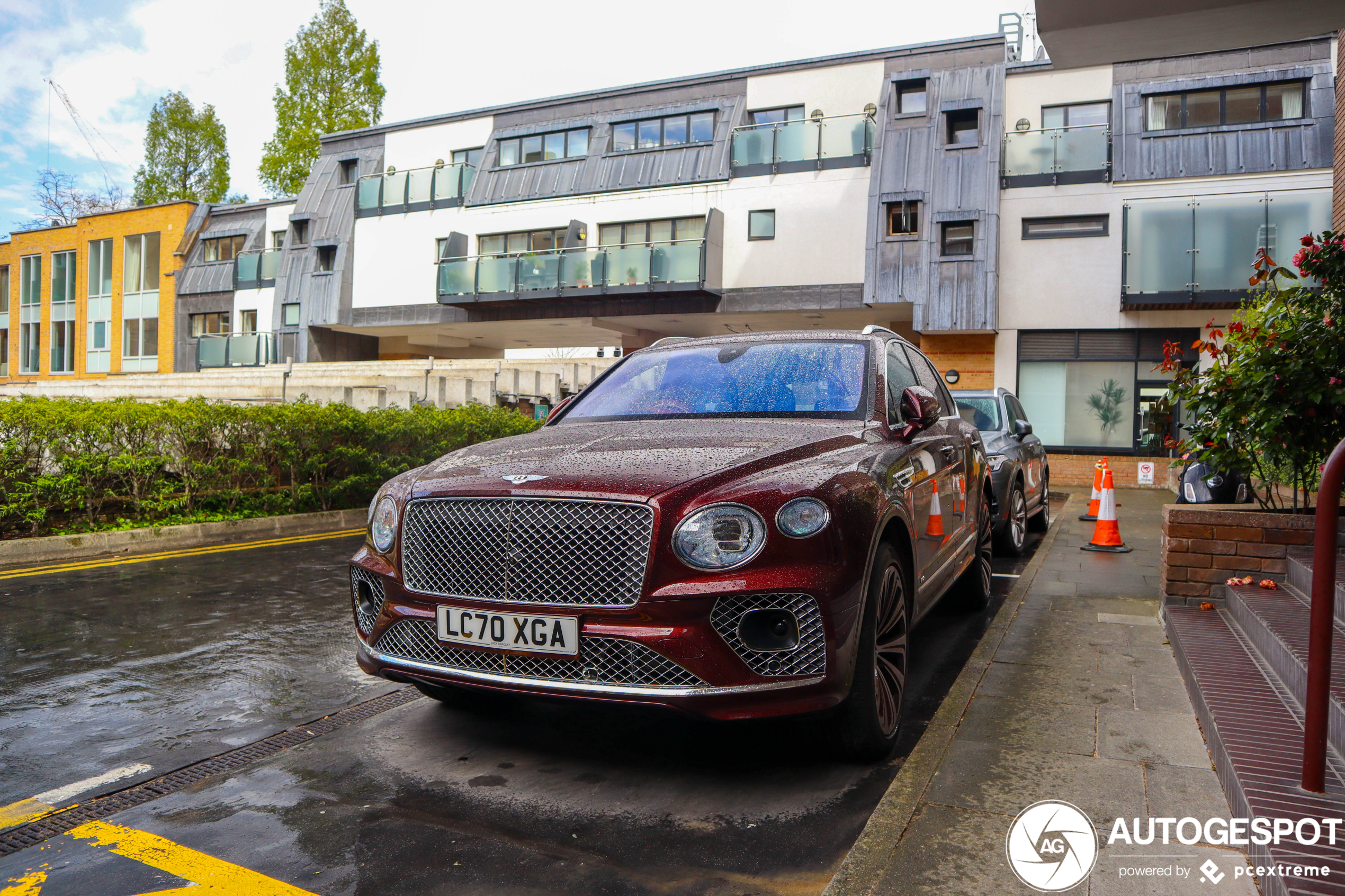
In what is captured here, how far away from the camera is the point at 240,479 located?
10.5m

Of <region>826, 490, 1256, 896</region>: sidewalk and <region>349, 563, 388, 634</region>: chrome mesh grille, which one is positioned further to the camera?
<region>349, 563, 388, 634</region>: chrome mesh grille

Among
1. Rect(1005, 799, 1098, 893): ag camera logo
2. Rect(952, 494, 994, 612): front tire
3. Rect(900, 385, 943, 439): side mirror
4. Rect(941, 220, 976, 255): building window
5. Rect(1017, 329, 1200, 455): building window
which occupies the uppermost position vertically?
Rect(941, 220, 976, 255): building window

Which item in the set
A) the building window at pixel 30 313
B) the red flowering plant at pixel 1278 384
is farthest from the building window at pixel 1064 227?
the building window at pixel 30 313

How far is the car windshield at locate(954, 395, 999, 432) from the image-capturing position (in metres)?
9.79

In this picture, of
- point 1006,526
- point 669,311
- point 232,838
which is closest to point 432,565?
point 232,838

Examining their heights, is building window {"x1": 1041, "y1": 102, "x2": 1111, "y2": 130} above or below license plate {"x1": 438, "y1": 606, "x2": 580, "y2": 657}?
above

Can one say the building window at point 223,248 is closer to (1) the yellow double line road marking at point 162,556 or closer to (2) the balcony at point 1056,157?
(2) the balcony at point 1056,157

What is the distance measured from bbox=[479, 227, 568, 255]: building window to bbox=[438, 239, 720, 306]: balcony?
76cm

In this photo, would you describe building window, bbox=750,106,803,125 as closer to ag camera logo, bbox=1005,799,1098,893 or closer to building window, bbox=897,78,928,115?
building window, bbox=897,78,928,115

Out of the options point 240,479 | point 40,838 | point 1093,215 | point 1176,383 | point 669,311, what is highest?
point 1093,215

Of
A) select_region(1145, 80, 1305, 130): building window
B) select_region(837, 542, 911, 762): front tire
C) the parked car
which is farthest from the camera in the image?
select_region(1145, 80, 1305, 130): building window

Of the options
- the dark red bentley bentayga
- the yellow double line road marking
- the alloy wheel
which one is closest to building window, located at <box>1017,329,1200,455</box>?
the yellow double line road marking

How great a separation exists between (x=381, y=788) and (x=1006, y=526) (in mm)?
6929

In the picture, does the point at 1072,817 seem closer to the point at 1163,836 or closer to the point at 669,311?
the point at 1163,836
